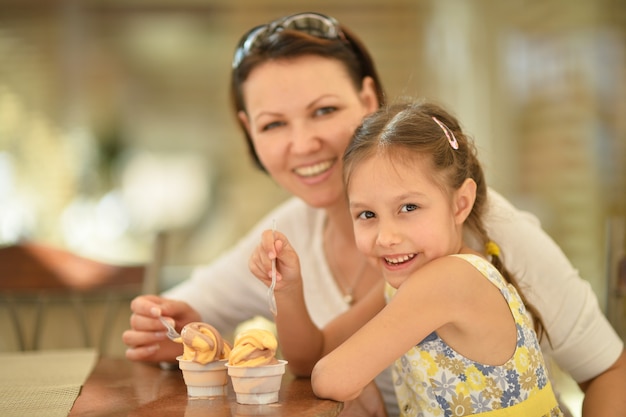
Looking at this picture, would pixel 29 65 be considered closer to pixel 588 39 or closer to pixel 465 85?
pixel 465 85

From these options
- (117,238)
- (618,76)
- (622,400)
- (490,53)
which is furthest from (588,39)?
(622,400)

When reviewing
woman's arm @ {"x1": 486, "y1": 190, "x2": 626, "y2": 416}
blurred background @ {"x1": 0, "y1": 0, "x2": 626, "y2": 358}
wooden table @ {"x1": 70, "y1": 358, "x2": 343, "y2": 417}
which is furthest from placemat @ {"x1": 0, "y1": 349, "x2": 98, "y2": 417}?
blurred background @ {"x1": 0, "y1": 0, "x2": 626, "y2": 358}

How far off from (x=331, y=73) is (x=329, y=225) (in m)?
0.39

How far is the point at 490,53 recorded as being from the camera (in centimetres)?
642

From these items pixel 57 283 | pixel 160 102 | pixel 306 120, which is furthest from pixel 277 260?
pixel 160 102

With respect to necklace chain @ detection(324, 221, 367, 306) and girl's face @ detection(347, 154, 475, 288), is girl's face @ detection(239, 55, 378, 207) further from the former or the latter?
girl's face @ detection(347, 154, 475, 288)

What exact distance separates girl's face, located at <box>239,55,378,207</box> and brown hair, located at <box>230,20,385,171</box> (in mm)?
18

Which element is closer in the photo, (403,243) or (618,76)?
(403,243)

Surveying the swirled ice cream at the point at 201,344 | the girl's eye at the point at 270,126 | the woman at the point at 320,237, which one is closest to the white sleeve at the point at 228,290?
the woman at the point at 320,237

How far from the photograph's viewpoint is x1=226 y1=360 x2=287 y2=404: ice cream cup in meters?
1.25

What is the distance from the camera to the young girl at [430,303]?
1342mm

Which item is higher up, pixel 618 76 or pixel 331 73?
pixel 331 73

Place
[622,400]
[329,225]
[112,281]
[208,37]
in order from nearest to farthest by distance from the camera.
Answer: [622,400] → [329,225] → [112,281] → [208,37]

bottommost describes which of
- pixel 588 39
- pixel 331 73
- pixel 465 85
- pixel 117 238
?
pixel 117 238
